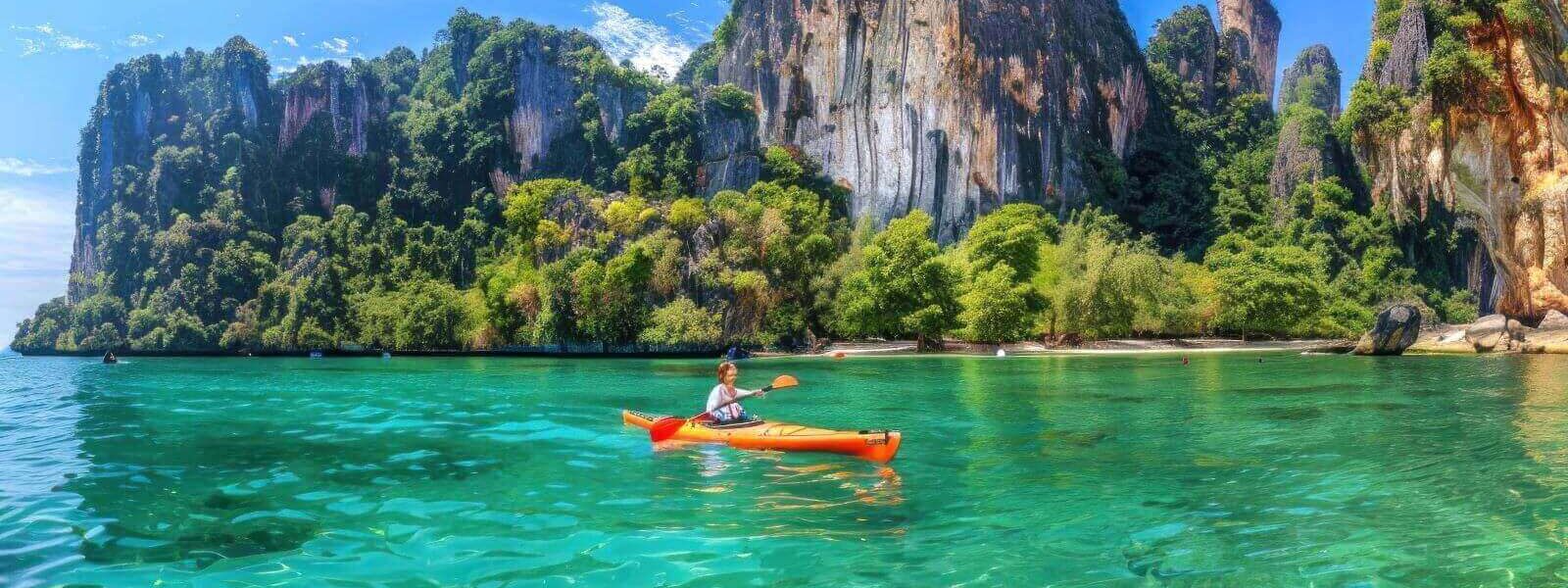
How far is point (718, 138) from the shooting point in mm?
95938

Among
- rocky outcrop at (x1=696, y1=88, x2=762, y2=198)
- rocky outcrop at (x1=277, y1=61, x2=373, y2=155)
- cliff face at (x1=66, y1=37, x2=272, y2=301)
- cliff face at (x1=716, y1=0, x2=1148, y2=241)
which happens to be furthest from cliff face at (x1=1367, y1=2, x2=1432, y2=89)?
cliff face at (x1=66, y1=37, x2=272, y2=301)

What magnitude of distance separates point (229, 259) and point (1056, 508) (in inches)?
4341

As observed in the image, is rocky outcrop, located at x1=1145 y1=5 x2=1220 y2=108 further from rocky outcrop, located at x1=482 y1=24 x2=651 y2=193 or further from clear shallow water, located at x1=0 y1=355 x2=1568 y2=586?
clear shallow water, located at x1=0 y1=355 x2=1568 y2=586

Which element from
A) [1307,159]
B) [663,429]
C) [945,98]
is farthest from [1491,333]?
[663,429]

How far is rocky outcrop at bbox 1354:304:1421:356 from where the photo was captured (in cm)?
4844

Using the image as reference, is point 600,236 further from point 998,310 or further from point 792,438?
point 792,438

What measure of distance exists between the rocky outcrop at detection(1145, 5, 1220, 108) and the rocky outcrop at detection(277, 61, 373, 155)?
99.2m

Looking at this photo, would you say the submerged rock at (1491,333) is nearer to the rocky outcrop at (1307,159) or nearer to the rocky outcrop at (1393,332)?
the rocky outcrop at (1393,332)

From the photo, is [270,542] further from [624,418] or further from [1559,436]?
[1559,436]

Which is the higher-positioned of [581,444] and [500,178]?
[500,178]

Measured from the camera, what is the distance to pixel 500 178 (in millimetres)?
106938

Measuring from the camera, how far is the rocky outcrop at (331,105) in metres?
119

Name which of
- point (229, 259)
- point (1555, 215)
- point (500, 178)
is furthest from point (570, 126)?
point (1555, 215)

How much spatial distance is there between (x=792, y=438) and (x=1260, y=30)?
6032 inches
